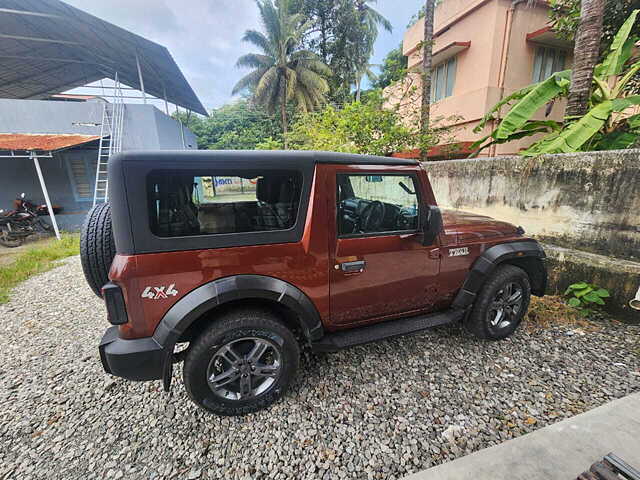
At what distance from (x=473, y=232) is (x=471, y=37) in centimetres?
1068

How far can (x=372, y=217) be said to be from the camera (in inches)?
89.6

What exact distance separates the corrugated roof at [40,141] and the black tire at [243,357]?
327 inches

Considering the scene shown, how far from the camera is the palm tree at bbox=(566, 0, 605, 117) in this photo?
3.84 meters

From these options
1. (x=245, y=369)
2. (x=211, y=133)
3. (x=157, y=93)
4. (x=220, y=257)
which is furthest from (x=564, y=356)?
(x=211, y=133)

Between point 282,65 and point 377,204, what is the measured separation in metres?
18.3

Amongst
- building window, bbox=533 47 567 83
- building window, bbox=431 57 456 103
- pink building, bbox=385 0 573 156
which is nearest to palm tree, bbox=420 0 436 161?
pink building, bbox=385 0 573 156

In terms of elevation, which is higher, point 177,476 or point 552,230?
point 552,230

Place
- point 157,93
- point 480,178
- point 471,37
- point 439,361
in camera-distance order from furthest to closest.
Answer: point 157,93
point 471,37
point 480,178
point 439,361

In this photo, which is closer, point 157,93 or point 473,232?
point 473,232

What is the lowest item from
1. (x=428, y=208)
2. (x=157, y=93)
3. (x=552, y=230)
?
(x=552, y=230)

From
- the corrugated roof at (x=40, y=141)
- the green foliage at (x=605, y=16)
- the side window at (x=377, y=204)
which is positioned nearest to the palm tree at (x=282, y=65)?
the corrugated roof at (x=40, y=141)

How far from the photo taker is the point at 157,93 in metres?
11.3

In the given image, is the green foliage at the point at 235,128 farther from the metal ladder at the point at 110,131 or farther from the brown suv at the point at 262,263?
the brown suv at the point at 262,263

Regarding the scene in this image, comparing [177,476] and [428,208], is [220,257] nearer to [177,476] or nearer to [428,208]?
[177,476]
